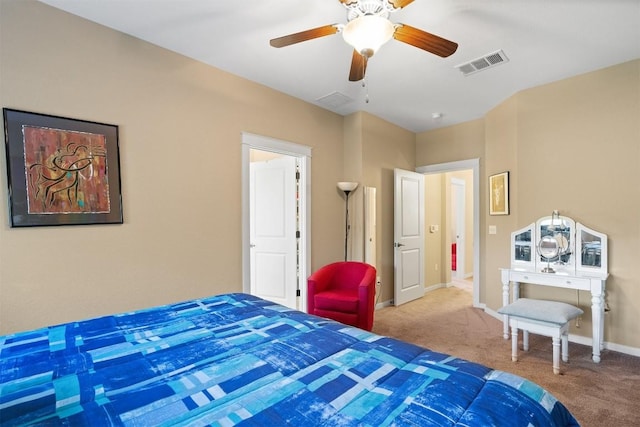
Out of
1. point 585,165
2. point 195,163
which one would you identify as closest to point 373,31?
point 195,163

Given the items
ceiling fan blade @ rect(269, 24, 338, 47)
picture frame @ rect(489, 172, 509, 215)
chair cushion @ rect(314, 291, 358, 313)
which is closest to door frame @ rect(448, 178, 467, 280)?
picture frame @ rect(489, 172, 509, 215)

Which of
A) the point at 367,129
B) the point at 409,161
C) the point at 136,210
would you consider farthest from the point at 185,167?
the point at 409,161

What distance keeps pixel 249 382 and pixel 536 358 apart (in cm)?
294

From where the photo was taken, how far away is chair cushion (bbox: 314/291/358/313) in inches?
121

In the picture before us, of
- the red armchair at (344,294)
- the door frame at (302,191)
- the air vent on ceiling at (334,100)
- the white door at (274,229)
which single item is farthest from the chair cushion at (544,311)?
the air vent on ceiling at (334,100)

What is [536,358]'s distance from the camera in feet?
9.32

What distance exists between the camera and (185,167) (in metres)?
2.83

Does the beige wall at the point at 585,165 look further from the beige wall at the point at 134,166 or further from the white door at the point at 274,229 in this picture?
the beige wall at the point at 134,166

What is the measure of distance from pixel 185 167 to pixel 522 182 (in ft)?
11.9

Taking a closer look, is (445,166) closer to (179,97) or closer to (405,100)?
(405,100)

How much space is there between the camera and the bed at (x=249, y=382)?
0.87 metres

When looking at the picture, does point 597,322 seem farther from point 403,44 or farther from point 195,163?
point 195,163

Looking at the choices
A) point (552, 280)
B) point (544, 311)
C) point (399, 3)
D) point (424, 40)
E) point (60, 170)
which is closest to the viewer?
point (399, 3)

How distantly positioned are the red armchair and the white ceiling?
2066 mm
